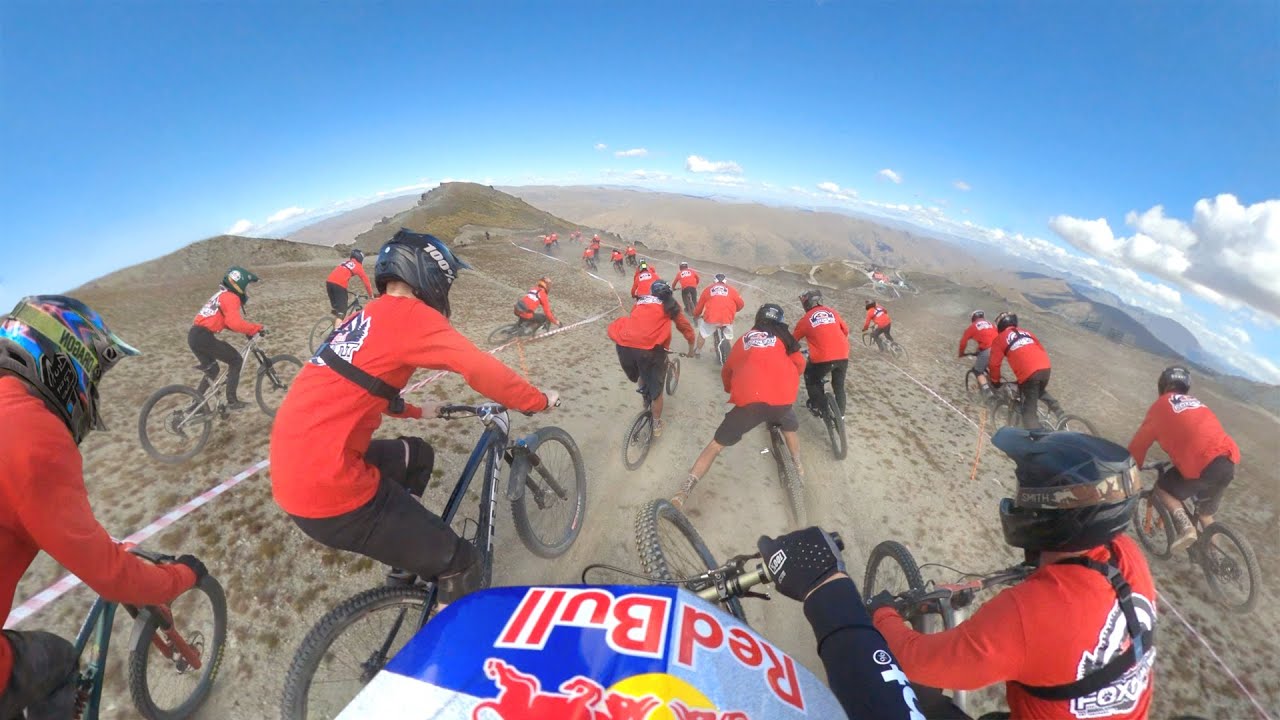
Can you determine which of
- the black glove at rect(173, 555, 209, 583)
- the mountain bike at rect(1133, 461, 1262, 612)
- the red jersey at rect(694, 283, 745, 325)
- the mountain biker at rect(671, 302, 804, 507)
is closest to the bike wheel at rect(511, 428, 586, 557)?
the mountain biker at rect(671, 302, 804, 507)

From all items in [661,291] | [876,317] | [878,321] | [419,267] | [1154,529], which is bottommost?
[1154,529]

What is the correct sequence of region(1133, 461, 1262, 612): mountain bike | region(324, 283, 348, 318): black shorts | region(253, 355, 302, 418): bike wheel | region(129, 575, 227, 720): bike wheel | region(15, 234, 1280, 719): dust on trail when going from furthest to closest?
region(324, 283, 348, 318): black shorts < region(253, 355, 302, 418): bike wheel < region(1133, 461, 1262, 612): mountain bike < region(15, 234, 1280, 719): dust on trail < region(129, 575, 227, 720): bike wheel

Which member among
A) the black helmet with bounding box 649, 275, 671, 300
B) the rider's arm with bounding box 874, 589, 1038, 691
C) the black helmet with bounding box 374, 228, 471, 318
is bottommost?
the rider's arm with bounding box 874, 589, 1038, 691

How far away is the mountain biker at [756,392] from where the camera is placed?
567cm

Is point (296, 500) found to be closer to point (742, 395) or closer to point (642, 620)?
point (642, 620)

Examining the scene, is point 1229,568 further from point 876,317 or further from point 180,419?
point 180,419

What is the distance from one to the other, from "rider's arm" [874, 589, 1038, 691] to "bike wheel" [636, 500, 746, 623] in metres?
1.00

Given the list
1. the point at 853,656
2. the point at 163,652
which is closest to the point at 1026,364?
the point at 853,656

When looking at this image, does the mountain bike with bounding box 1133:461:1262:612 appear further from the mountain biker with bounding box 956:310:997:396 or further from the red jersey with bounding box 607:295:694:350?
the red jersey with bounding box 607:295:694:350

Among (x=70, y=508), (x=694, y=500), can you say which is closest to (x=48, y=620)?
(x=70, y=508)

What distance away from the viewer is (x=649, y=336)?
6.89 metres

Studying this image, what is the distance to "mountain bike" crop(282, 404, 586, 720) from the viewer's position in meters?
2.68

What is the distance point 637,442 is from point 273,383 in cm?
687

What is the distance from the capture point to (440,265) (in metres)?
3.35
